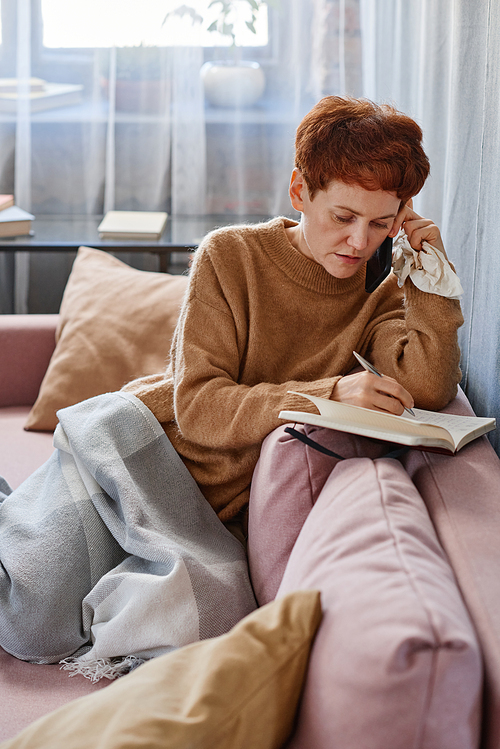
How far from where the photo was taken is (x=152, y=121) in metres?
2.67

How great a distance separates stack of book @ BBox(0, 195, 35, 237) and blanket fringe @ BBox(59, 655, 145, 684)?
168 centimetres

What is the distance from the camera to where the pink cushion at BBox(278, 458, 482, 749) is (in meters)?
0.64

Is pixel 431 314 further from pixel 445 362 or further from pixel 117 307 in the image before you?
pixel 117 307

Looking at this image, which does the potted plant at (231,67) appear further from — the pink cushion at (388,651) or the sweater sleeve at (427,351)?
the pink cushion at (388,651)

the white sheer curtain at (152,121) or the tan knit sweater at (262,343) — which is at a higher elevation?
the white sheer curtain at (152,121)

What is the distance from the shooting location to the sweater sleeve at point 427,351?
1.32m

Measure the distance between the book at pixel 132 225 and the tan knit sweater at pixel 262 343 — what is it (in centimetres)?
105

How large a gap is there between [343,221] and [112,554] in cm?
71

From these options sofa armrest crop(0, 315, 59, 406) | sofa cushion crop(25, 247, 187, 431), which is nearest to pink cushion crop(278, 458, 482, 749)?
sofa cushion crop(25, 247, 187, 431)

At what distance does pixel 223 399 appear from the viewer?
1.25 meters

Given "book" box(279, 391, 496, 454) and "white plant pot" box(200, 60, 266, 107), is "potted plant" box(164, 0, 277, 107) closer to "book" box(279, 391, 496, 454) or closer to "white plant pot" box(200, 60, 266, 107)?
"white plant pot" box(200, 60, 266, 107)

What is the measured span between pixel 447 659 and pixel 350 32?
8.00 feet

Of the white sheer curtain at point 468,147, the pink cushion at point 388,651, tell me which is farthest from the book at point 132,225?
the pink cushion at point 388,651

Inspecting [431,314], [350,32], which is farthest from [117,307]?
[350,32]
